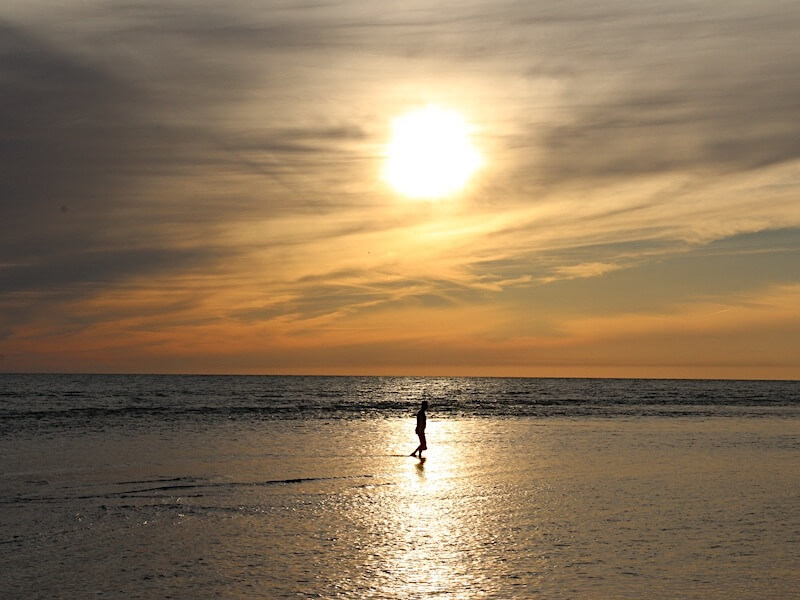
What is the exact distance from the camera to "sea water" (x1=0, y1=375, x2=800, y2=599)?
1220 centimetres

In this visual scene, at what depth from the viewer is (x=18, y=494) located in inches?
805

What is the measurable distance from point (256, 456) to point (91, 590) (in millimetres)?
18111

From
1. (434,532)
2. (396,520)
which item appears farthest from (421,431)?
(434,532)

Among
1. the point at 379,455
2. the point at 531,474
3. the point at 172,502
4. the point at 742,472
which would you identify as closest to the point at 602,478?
the point at 531,474

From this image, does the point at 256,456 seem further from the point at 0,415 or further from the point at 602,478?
the point at 0,415

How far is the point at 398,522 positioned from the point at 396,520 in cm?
21

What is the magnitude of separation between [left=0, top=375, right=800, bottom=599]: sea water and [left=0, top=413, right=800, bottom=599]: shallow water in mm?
59

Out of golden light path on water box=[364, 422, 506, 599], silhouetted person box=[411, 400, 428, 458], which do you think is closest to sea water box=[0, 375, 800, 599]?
golden light path on water box=[364, 422, 506, 599]

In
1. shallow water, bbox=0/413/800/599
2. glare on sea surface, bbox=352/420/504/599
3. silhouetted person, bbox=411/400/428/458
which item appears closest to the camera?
glare on sea surface, bbox=352/420/504/599

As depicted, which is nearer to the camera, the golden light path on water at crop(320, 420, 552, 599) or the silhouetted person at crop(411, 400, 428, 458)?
the golden light path on water at crop(320, 420, 552, 599)

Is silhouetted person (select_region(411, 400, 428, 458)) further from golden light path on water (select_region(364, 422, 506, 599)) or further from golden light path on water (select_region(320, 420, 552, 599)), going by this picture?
golden light path on water (select_region(364, 422, 506, 599))

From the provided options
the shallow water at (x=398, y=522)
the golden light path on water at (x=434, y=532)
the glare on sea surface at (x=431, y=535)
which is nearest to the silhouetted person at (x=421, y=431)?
the shallow water at (x=398, y=522)

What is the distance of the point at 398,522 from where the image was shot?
54.5ft

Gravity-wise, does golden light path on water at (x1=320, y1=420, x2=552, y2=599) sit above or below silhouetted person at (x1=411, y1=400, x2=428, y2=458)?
below
